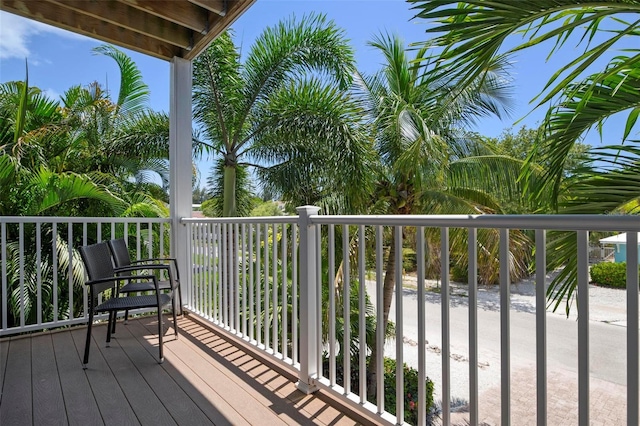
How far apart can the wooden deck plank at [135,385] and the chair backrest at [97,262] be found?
507 millimetres

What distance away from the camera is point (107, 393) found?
7.13ft

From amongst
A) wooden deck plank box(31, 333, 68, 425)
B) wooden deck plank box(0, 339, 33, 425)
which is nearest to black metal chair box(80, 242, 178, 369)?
wooden deck plank box(31, 333, 68, 425)

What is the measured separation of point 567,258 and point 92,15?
158 inches

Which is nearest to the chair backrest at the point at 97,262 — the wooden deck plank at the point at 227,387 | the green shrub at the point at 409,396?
the wooden deck plank at the point at 227,387

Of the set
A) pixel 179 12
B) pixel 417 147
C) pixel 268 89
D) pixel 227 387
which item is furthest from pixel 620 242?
pixel 268 89

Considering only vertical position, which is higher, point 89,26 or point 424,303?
point 89,26

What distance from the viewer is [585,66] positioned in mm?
1374

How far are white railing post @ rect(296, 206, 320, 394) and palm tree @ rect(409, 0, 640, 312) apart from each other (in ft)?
3.73

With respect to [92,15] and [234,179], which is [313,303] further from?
[234,179]

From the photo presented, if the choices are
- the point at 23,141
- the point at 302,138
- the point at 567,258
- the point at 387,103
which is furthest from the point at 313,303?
the point at 387,103

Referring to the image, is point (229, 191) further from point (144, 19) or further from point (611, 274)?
point (611, 274)

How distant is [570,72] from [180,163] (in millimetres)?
3482

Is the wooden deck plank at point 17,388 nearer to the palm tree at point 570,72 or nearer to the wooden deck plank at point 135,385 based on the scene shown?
the wooden deck plank at point 135,385

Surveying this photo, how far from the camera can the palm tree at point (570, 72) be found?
138cm
